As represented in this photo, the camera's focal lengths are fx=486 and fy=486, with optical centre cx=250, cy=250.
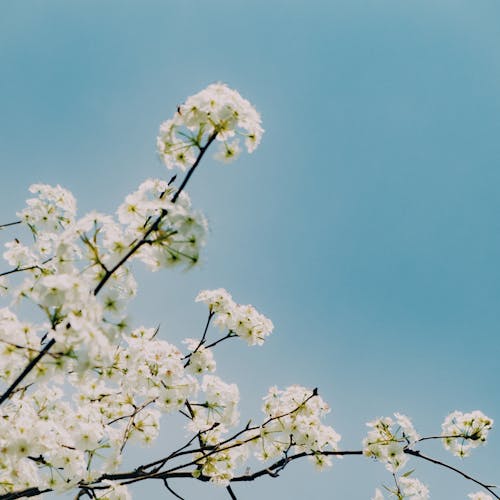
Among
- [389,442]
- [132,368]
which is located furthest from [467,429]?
[132,368]

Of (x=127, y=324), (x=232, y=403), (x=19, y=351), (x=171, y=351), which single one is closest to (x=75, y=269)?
(x=127, y=324)

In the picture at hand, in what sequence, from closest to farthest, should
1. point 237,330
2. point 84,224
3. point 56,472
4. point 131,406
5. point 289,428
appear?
1. point 84,224
2. point 56,472
3. point 289,428
4. point 131,406
5. point 237,330

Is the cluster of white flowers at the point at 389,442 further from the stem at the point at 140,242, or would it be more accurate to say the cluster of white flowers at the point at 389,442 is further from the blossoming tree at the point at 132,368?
the stem at the point at 140,242

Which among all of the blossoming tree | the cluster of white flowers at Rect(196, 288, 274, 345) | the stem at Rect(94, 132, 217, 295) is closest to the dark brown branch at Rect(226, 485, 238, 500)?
the blossoming tree

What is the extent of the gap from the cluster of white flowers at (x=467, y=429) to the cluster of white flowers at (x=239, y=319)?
351cm

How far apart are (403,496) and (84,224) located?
7130mm

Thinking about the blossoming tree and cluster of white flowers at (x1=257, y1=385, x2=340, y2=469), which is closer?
the blossoming tree

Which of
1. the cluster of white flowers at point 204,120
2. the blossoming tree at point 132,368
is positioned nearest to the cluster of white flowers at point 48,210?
the blossoming tree at point 132,368

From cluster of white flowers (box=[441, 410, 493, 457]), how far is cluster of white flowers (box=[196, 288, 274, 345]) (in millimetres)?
3512

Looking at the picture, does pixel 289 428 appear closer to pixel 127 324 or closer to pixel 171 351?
pixel 171 351

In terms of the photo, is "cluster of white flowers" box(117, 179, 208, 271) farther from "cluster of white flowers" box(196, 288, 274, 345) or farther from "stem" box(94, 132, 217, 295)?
"cluster of white flowers" box(196, 288, 274, 345)

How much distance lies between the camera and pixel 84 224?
12.5 feet

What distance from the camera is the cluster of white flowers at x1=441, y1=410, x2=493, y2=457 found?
7.99 m

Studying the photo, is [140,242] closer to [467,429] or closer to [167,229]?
[167,229]
